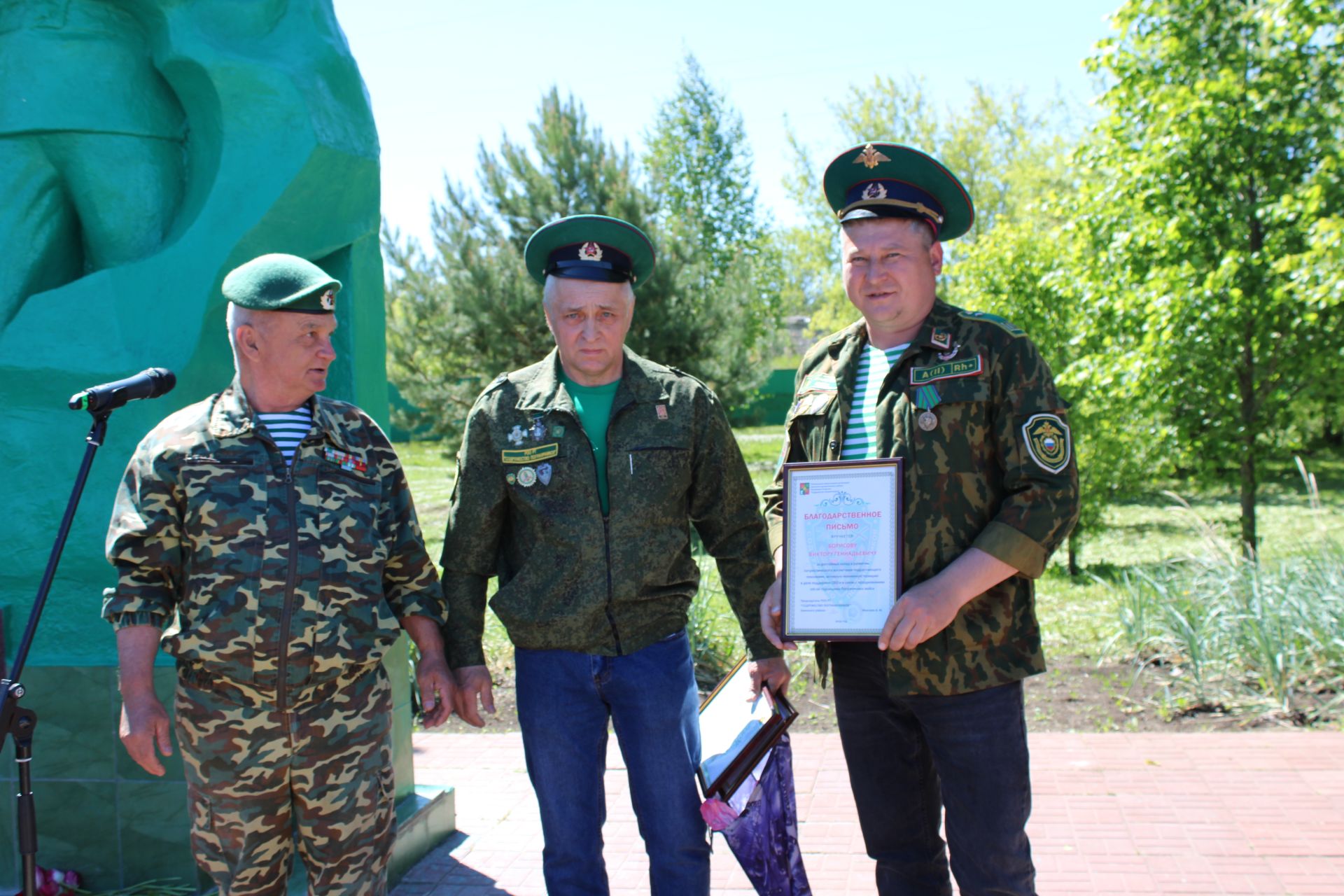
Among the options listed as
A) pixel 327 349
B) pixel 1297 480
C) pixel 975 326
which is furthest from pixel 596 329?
pixel 1297 480

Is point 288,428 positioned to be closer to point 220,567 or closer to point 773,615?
point 220,567

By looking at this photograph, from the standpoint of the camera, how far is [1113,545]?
12.4m

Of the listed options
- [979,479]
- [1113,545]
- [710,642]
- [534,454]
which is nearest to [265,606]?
[534,454]

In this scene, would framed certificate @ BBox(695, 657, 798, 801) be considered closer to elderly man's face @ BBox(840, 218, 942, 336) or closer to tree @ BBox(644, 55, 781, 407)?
elderly man's face @ BBox(840, 218, 942, 336)

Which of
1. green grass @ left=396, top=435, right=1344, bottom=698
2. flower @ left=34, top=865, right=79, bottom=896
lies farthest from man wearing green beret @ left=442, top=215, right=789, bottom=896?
green grass @ left=396, top=435, right=1344, bottom=698

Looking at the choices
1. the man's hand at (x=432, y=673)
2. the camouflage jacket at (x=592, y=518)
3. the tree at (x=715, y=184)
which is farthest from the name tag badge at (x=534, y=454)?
the tree at (x=715, y=184)

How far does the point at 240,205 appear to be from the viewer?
327 cm

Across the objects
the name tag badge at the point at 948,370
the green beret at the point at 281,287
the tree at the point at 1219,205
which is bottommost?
the name tag badge at the point at 948,370

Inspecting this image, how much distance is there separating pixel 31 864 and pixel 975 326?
2553 mm

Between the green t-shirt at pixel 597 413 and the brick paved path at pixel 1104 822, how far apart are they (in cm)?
175

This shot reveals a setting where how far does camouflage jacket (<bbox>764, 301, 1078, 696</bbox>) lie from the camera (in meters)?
2.36

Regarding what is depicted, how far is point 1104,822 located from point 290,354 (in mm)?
3424

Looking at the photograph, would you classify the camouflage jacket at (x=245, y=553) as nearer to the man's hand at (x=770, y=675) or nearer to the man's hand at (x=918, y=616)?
the man's hand at (x=770, y=675)

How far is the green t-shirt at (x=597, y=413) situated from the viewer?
2.72 metres
